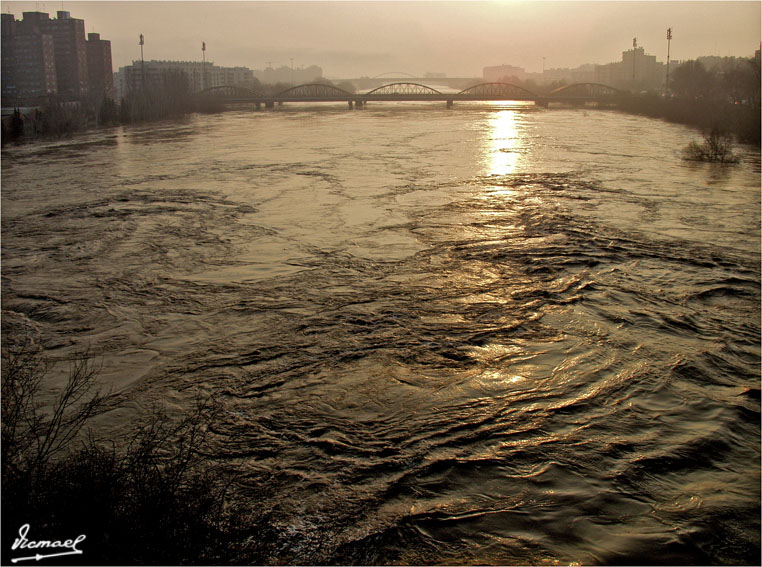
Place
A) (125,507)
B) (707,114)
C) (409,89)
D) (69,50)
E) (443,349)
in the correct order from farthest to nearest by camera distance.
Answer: (409,89)
(69,50)
(707,114)
(443,349)
(125,507)

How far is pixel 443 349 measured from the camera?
562 cm

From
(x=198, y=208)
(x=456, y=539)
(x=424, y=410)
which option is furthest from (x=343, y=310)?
(x=198, y=208)

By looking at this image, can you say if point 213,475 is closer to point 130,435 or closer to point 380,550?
point 130,435

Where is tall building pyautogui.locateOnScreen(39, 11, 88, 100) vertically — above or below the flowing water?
above

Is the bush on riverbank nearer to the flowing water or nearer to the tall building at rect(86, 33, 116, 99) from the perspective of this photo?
the flowing water

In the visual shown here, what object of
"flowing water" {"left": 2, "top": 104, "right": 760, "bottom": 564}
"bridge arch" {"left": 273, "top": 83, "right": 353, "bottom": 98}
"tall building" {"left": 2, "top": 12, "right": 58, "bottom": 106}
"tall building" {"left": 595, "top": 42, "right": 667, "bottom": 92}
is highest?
"tall building" {"left": 595, "top": 42, "right": 667, "bottom": 92}

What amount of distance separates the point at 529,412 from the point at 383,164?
13.9 metres

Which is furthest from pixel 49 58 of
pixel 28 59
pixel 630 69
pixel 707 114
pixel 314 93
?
pixel 630 69

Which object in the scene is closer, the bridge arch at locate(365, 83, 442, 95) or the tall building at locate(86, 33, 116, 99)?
the bridge arch at locate(365, 83, 442, 95)

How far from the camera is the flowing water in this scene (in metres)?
3.58

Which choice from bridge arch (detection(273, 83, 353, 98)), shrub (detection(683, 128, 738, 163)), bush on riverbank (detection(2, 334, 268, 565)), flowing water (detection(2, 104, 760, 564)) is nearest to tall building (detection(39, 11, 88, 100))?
bridge arch (detection(273, 83, 353, 98))

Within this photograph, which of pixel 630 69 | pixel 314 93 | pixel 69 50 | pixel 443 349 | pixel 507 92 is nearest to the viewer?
Result: pixel 443 349

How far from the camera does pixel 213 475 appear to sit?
12.5 ft

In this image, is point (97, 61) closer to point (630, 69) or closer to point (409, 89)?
point (409, 89)
